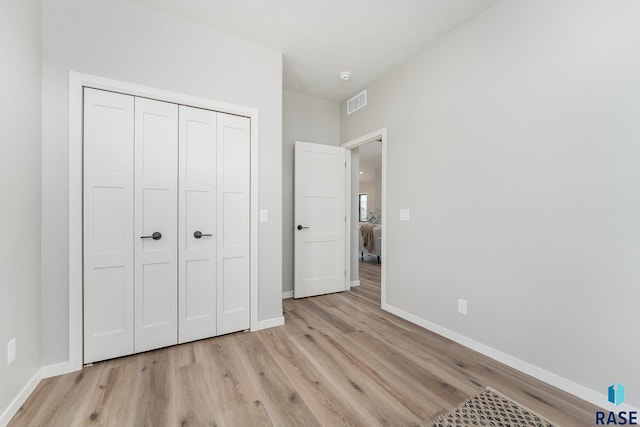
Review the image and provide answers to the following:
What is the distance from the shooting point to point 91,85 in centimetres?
203

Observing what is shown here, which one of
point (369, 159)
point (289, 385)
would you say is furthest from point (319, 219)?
point (369, 159)

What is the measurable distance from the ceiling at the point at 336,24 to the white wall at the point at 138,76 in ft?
0.58

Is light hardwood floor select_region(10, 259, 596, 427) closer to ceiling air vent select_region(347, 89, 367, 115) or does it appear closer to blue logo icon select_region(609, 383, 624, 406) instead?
blue logo icon select_region(609, 383, 624, 406)

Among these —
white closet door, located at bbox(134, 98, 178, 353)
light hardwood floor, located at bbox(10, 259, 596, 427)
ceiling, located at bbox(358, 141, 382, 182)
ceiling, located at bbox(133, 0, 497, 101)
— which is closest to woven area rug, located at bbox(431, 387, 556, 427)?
light hardwood floor, located at bbox(10, 259, 596, 427)

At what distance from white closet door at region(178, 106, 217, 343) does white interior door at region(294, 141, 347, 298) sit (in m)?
1.32

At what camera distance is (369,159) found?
8.94 meters

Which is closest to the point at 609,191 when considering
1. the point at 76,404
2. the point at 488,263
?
the point at 488,263

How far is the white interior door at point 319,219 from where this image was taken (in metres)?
3.66

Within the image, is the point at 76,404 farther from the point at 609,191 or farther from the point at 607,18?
the point at 607,18

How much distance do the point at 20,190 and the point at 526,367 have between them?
143 inches

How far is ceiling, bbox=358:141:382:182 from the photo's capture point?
7.02 metres

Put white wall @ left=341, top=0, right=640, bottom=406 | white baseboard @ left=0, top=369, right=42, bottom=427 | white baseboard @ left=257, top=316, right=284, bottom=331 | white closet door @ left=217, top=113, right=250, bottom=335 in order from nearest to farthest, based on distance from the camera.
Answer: white baseboard @ left=0, top=369, right=42, bottom=427 < white wall @ left=341, top=0, right=640, bottom=406 < white closet door @ left=217, top=113, right=250, bottom=335 < white baseboard @ left=257, top=316, right=284, bottom=331

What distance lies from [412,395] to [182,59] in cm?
319

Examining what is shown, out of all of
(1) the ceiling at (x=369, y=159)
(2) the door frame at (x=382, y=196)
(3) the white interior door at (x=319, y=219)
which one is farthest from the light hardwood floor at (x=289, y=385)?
(1) the ceiling at (x=369, y=159)
